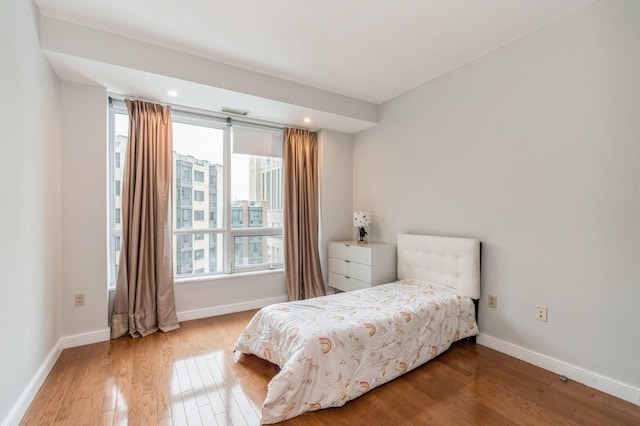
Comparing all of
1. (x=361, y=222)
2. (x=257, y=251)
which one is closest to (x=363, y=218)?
(x=361, y=222)

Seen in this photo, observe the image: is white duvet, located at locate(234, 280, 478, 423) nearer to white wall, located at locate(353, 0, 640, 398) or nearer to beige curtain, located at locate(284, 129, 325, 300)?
white wall, located at locate(353, 0, 640, 398)

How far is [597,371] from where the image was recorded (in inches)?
77.0

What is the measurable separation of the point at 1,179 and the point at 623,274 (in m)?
3.61

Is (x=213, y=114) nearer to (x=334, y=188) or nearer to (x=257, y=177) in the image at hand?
(x=257, y=177)

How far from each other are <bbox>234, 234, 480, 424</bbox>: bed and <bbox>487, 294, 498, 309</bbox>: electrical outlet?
0.38 ft

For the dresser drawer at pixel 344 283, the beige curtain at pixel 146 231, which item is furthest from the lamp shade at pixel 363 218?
the beige curtain at pixel 146 231

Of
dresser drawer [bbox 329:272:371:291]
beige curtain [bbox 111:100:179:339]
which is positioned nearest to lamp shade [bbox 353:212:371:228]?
dresser drawer [bbox 329:272:371:291]

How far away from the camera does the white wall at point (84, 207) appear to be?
8.31 ft

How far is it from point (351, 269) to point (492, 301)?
1493mm

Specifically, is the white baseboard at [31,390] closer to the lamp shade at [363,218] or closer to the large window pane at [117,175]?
the large window pane at [117,175]

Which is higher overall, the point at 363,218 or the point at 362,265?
the point at 363,218

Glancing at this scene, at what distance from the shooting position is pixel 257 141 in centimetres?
371

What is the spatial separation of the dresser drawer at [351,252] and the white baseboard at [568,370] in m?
1.28

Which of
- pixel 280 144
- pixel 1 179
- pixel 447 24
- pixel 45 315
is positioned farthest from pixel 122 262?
pixel 447 24
